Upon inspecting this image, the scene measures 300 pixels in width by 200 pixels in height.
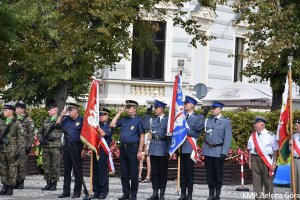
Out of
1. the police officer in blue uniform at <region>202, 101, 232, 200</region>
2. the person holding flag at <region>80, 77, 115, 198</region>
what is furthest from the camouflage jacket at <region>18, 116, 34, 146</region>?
the police officer in blue uniform at <region>202, 101, 232, 200</region>

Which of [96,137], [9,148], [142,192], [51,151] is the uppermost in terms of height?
[96,137]

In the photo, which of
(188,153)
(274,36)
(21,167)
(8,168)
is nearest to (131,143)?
(188,153)

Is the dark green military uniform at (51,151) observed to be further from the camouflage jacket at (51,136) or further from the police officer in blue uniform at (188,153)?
the police officer in blue uniform at (188,153)

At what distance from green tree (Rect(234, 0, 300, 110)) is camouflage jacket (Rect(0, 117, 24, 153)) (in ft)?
31.1

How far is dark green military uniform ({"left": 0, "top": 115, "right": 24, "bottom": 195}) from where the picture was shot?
20.7 metres

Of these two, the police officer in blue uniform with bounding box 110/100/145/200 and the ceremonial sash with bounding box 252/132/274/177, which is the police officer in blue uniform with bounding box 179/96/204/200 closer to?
the police officer in blue uniform with bounding box 110/100/145/200

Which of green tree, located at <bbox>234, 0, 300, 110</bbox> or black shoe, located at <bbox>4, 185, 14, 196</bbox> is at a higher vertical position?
green tree, located at <bbox>234, 0, 300, 110</bbox>

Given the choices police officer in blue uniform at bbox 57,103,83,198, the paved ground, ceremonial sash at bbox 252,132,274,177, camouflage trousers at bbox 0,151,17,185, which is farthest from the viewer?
camouflage trousers at bbox 0,151,17,185

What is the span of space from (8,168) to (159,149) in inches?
138

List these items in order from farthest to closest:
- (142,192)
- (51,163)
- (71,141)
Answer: (142,192) < (51,163) < (71,141)

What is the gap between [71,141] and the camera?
1977cm

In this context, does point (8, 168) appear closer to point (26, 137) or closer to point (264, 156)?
point (26, 137)

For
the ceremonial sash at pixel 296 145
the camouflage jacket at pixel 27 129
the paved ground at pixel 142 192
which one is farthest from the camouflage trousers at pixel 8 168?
the ceremonial sash at pixel 296 145

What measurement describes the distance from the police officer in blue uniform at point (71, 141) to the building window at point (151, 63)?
54.7 ft
